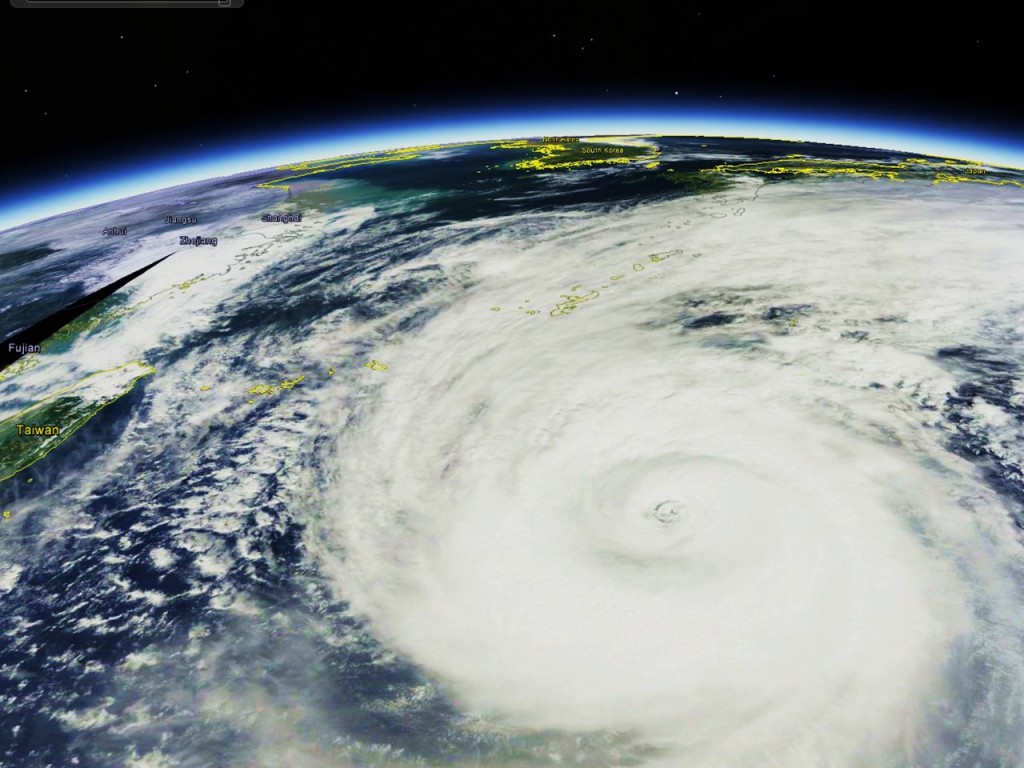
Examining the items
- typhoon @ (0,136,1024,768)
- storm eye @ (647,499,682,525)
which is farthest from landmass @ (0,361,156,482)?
storm eye @ (647,499,682,525)

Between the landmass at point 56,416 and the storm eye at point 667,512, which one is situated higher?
the storm eye at point 667,512

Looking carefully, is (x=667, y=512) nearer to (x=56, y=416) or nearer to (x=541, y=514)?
(x=541, y=514)

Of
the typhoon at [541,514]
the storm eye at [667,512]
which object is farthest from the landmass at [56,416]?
the storm eye at [667,512]

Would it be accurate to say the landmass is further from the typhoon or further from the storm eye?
the storm eye

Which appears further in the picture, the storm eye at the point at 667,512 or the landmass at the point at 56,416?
the landmass at the point at 56,416

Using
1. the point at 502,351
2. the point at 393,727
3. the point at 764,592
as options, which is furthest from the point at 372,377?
the point at 764,592

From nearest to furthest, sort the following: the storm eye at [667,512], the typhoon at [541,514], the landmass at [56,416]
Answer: the typhoon at [541,514] → the storm eye at [667,512] → the landmass at [56,416]

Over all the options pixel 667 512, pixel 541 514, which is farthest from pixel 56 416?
pixel 667 512

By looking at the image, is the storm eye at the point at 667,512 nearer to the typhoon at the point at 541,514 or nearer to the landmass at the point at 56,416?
the typhoon at the point at 541,514
